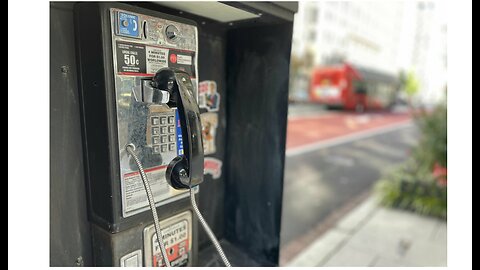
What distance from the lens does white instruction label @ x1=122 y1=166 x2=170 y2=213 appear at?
1.20 meters

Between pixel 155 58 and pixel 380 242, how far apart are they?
8.98 feet

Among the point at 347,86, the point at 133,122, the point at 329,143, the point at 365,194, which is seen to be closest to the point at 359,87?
the point at 347,86

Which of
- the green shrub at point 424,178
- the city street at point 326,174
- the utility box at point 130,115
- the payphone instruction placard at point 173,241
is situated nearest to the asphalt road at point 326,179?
the city street at point 326,174

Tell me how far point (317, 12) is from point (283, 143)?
102 ft

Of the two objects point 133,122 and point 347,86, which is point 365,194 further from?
point 347,86

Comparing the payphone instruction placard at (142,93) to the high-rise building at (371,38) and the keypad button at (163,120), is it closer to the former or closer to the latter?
the keypad button at (163,120)

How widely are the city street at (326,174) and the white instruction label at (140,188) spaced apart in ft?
6.28

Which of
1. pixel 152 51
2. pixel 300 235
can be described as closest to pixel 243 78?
pixel 152 51

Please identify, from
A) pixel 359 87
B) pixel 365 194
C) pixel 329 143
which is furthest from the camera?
pixel 359 87

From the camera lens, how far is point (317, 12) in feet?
99.6

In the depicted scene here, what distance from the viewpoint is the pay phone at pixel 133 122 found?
1119 mm

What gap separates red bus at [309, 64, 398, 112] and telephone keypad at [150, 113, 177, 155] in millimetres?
15651

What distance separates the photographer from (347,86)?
16.2 metres

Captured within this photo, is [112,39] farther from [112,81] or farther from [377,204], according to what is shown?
[377,204]
